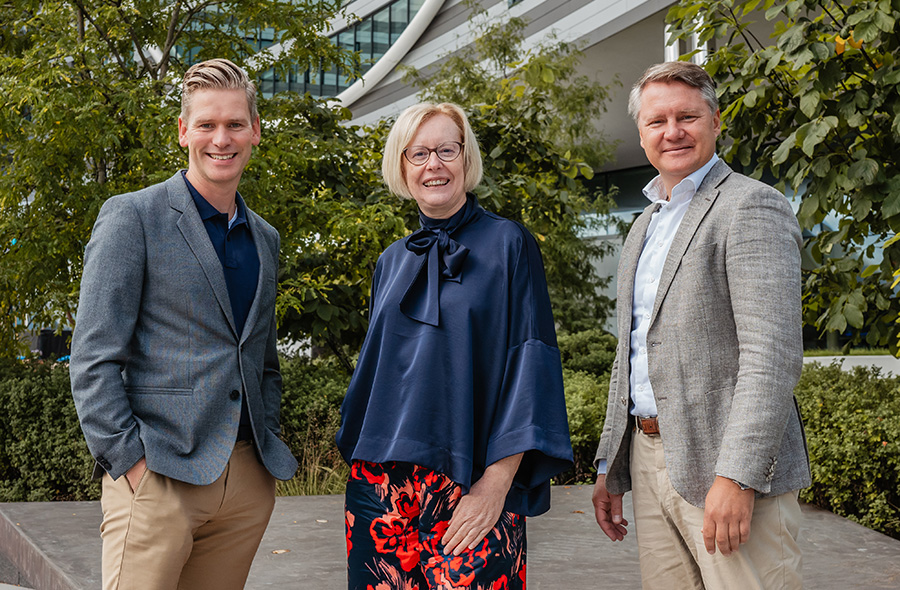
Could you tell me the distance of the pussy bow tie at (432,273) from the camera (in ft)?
7.61

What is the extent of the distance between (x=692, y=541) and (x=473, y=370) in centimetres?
77

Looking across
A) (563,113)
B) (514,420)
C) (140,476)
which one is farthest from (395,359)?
(563,113)

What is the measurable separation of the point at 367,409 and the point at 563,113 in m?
11.9

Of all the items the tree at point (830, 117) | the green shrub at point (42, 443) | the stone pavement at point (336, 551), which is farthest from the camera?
the green shrub at point (42, 443)

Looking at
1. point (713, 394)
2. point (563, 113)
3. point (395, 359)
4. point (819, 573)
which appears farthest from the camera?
point (563, 113)

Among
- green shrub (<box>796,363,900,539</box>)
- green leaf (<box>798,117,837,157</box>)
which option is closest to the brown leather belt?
green leaf (<box>798,117,837,157</box>)

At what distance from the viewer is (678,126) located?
2.35 meters

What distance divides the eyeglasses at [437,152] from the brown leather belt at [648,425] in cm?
97

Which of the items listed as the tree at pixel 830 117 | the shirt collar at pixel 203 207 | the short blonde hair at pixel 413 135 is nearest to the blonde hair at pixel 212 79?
the shirt collar at pixel 203 207

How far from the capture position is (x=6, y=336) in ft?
25.4

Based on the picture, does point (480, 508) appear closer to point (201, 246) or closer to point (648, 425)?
point (648, 425)

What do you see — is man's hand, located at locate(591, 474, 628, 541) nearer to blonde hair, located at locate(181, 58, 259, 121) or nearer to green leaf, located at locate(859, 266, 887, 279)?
blonde hair, located at locate(181, 58, 259, 121)

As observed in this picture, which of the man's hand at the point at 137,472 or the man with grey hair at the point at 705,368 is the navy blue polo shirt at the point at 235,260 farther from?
the man with grey hair at the point at 705,368

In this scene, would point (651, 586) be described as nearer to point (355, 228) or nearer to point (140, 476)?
point (140, 476)
